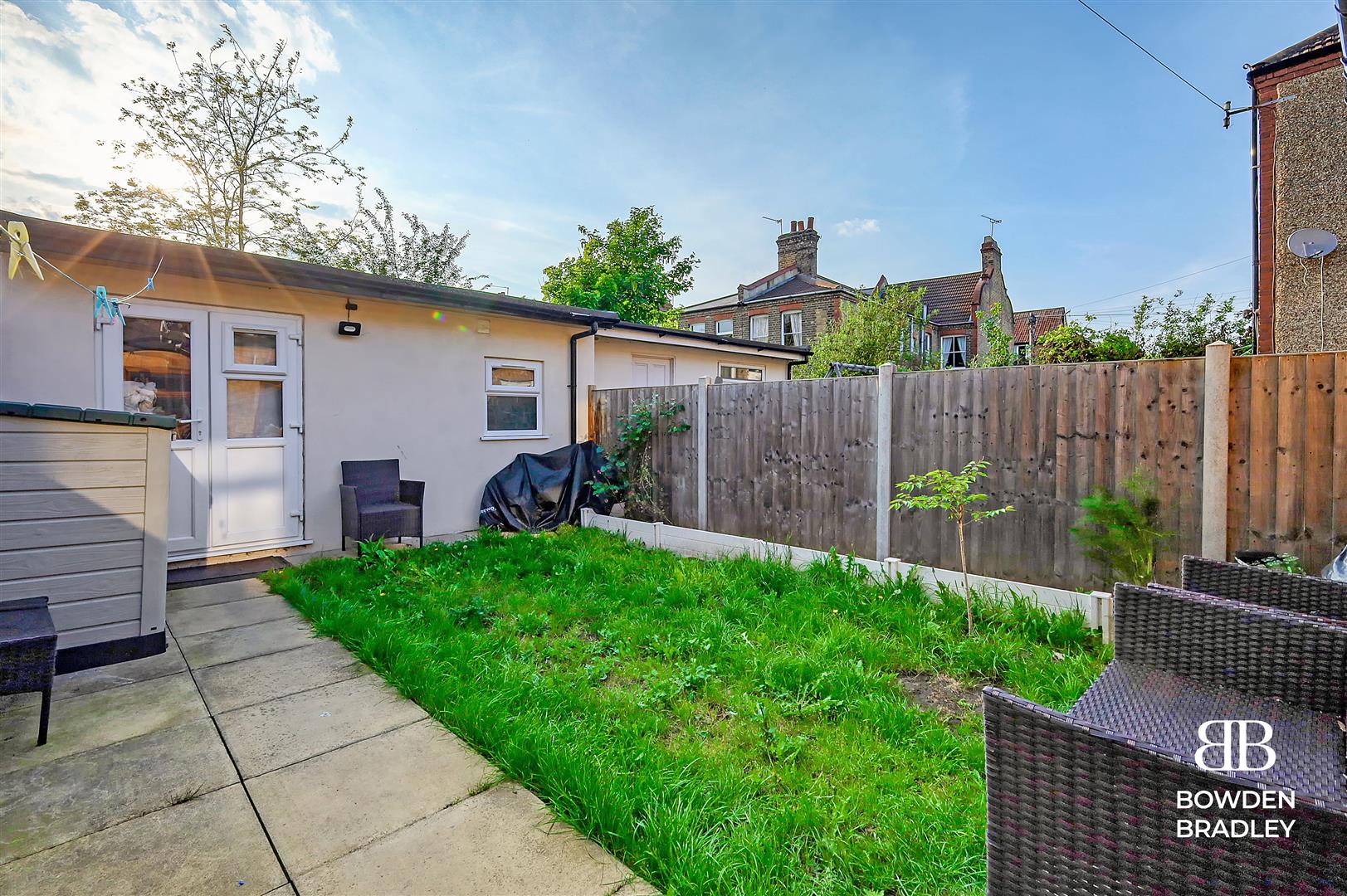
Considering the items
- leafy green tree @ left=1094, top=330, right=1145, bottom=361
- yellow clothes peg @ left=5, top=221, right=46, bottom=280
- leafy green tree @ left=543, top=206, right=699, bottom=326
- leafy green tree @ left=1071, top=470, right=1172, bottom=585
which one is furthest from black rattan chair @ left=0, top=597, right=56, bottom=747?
leafy green tree @ left=543, top=206, right=699, bottom=326

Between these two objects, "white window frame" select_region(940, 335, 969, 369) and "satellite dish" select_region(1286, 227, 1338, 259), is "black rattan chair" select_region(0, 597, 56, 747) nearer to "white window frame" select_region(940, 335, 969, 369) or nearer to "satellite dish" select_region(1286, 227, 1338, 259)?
"satellite dish" select_region(1286, 227, 1338, 259)

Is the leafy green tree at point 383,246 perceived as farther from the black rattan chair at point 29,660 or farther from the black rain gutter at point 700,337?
the black rattan chair at point 29,660

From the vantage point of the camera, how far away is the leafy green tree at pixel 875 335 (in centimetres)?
1877

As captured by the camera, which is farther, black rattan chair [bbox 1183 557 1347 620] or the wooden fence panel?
the wooden fence panel

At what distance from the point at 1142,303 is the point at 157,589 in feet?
65.7

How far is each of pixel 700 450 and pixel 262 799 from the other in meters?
4.41

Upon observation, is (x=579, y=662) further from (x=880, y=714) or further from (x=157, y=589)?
(x=157, y=589)

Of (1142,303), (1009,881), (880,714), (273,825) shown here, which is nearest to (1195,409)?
(880,714)

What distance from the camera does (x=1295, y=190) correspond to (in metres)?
7.87

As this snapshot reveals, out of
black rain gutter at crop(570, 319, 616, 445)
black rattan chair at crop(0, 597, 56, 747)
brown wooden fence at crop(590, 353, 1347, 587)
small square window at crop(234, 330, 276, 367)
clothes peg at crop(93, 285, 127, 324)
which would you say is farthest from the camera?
black rain gutter at crop(570, 319, 616, 445)

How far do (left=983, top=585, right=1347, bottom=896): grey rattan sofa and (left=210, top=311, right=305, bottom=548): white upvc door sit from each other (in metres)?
6.22

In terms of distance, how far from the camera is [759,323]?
931 inches

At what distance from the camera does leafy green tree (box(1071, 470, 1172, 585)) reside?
344 centimetres

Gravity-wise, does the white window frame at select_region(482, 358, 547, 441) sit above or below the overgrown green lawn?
above
